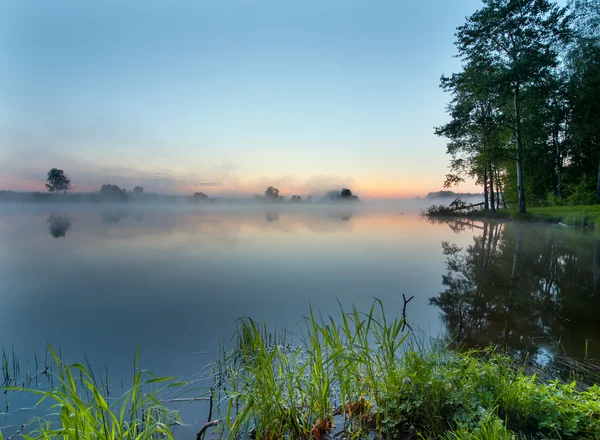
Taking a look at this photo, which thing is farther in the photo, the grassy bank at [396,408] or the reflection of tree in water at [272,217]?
the reflection of tree in water at [272,217]

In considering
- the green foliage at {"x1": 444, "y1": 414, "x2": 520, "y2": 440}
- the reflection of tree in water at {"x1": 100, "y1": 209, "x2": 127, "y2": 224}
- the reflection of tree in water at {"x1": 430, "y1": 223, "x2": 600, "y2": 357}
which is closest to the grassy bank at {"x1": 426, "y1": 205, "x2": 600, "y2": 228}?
the reflection of tree in water at {"x1": 430, "y1": 223, "x2": 600, "y2": 357}

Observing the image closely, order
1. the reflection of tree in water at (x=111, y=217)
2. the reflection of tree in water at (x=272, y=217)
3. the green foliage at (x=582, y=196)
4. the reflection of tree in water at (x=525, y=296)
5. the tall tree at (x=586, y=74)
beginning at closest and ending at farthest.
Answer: the reflection of tree in water at (x=525, y=296), the green foliage at (x=582, y=196), the tall tree at (x=586, y=74), the reflection of tree in water at (x=111, y=217), the reflection of tree in water at (x=272, y=217)

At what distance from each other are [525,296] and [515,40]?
64.1ft

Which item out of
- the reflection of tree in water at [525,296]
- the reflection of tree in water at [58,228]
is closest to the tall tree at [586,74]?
the reflection of tree in water at [525,296]

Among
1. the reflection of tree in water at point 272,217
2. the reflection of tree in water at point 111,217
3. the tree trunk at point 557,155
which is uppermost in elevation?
the tree trunk at point 557,155

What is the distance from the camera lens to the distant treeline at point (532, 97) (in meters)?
18.0

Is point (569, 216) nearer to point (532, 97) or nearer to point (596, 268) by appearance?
point (532, 97)

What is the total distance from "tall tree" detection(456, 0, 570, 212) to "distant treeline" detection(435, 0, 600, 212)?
0.05 metres

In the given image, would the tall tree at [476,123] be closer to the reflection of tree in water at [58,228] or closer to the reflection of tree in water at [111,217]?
the reflection of tree in water at [58,228]

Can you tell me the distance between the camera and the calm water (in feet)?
13.9

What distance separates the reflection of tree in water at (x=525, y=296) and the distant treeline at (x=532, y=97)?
432 inches

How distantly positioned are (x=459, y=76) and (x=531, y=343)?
22148 mm

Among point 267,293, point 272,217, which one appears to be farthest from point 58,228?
point 272,217

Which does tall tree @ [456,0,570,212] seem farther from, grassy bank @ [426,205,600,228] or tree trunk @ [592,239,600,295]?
tree trunk @ [592,239,600,295]
